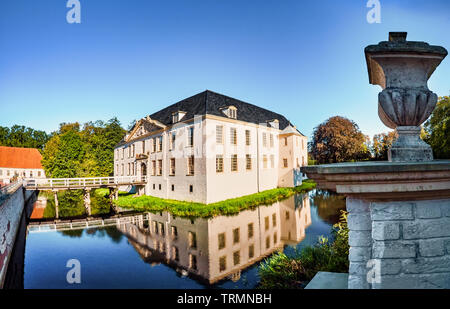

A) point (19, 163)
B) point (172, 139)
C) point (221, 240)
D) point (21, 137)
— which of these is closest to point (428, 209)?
point (221, 240)

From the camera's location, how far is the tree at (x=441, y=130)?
16.0 metres

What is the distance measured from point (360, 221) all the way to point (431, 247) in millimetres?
613

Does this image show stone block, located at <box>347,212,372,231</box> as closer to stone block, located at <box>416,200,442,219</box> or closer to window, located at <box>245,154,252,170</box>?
stone block, located at <box>416,200,442,219</box>

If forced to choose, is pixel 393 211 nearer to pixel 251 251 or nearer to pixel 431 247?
pixel 431 247

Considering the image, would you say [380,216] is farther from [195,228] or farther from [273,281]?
[195,228]

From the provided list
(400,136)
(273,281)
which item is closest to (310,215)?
(273,281)

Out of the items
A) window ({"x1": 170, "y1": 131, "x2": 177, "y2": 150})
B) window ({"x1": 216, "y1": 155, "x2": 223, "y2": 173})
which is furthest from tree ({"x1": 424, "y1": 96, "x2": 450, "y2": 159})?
window ({"x1": 170, "y1": 131, "x2": 177, "y2": 150})

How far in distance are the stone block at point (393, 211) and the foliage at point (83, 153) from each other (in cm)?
4394

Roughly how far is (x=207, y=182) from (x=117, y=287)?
12205 millimetres

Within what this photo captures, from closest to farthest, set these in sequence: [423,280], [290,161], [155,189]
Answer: [423,280], [155,189], [290,161]

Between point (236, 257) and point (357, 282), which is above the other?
point (357, 282)

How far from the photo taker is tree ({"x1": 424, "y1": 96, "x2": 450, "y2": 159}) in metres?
16.0

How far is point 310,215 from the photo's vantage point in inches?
642

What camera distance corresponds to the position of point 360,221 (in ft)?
8.33
